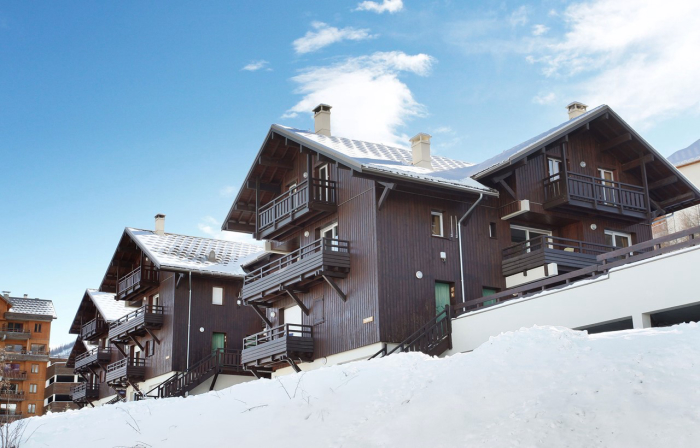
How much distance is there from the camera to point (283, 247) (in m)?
36.4

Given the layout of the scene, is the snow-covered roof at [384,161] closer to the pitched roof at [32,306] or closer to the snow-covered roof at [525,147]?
the snow-covered roof at [525,147]

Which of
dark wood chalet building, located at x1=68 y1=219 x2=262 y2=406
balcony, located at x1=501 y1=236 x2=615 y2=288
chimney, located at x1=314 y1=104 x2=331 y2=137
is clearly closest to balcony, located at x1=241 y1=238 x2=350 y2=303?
chimney, located at x1=314 y1=104 x2=331 y2=137

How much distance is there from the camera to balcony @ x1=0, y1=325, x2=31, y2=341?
78.4 metres

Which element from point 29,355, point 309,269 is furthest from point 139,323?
point 29,355

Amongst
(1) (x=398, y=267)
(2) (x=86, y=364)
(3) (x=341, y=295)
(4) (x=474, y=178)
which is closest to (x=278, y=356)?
(3) (x=341, y=295)

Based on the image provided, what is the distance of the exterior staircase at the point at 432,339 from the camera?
88.6 ft

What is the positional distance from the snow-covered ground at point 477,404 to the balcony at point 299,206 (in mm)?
14197

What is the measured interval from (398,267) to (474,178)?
5.24 m

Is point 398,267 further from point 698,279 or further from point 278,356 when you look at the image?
point 698,279

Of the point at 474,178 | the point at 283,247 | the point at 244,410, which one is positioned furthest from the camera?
the point at 283,247

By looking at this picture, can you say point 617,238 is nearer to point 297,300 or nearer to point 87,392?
point 297,300

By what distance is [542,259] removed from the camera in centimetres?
2967

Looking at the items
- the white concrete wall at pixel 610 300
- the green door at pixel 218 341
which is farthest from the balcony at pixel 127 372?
the white concrete wall at pixel 610 300

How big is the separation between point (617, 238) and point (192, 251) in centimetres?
2475
